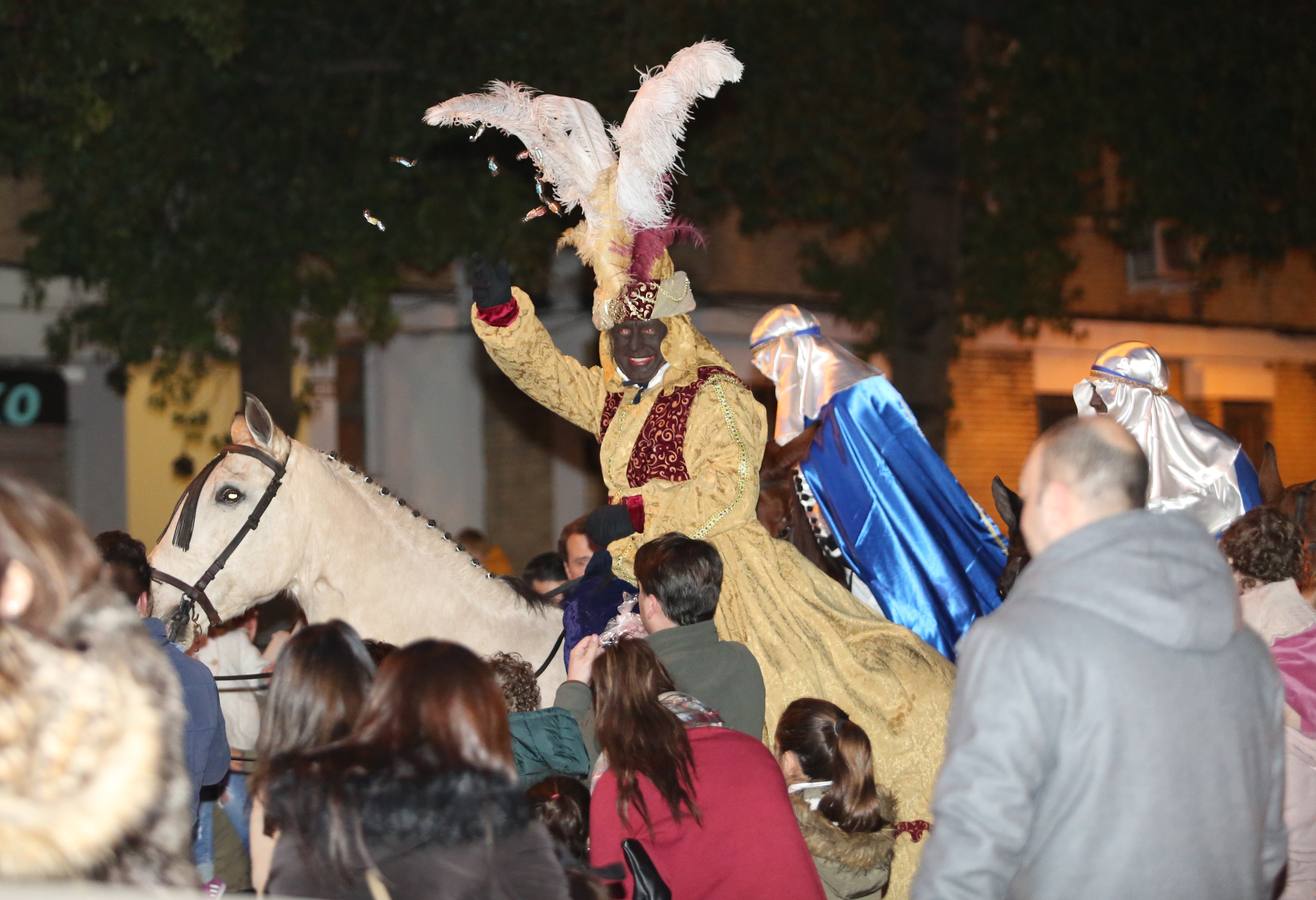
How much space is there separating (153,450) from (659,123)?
996 cm

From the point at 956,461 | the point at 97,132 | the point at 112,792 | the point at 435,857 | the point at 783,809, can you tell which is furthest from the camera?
the point at 956,461

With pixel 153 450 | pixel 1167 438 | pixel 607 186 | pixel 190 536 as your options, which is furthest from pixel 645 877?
pixel 153 450

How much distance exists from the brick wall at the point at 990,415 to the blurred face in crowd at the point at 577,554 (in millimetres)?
10498

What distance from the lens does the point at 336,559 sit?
18.3ft

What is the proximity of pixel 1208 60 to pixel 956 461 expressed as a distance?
5.51m

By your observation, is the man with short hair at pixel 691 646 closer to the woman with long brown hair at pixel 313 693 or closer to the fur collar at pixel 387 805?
the woman with long brown hair at pixel 313 693

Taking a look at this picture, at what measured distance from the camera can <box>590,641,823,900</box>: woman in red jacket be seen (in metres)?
3.76

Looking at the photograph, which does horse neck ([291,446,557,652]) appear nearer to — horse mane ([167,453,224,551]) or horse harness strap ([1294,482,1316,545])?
horse mane ([167,453,224,551])

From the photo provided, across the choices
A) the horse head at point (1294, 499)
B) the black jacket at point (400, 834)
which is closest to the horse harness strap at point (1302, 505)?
the horse head at point (1294, 499)

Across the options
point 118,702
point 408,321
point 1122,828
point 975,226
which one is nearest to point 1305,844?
point 1122,828

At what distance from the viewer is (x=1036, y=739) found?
289 centimetres

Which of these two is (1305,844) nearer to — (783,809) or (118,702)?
(783,809)

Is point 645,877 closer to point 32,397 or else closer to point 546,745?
point 546,745

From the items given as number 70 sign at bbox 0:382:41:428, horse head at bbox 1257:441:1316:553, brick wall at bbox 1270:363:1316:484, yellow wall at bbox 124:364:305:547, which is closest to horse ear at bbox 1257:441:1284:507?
horse head at bbox 1257:441:1316:553
